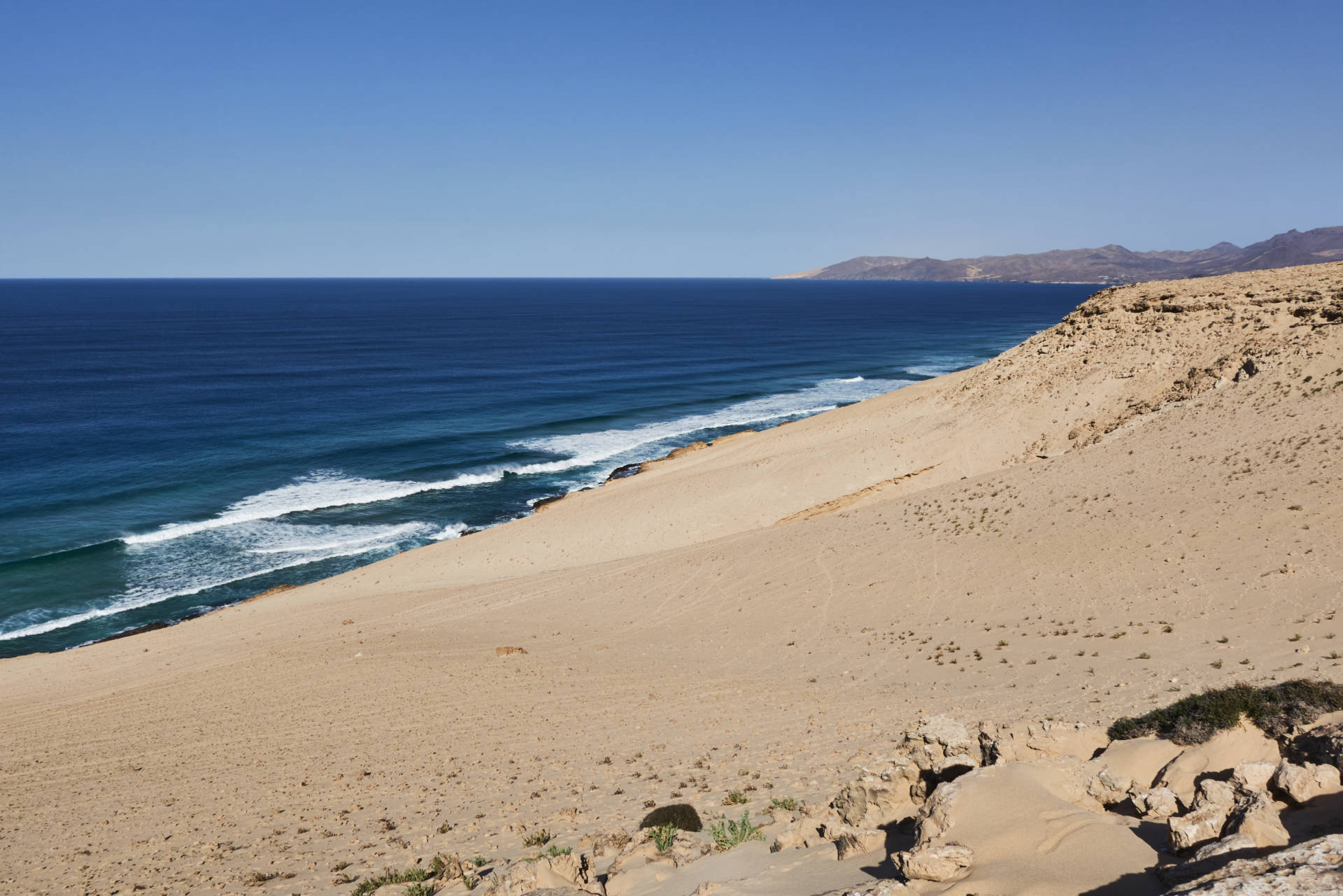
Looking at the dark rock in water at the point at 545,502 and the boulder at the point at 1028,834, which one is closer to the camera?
the boulder at the point at 1028,834

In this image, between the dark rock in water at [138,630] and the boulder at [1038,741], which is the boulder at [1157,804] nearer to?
the boulder at [1038,741]

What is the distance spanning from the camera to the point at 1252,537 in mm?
15438

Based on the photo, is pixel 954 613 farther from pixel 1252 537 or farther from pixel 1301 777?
pixel 1301 777

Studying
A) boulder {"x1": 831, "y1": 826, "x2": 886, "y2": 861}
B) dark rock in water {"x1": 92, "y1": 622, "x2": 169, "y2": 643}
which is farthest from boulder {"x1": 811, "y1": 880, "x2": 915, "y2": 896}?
dark rock in water {"x1": 92, "y1": 622, "x2": 169, "y2": 643}

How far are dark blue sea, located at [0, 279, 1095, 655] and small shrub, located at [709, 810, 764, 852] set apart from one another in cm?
2466

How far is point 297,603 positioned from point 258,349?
243ft

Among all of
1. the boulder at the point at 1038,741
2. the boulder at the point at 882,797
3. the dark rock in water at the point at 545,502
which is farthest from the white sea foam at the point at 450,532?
the boulder at the point at 1038,741

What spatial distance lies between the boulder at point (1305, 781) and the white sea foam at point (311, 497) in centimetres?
3611

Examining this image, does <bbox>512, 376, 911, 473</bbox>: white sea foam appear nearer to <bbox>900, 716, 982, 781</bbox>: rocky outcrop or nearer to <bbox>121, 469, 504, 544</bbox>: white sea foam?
<bbox>121, 469, 504, 544</bbox>: white sea foam

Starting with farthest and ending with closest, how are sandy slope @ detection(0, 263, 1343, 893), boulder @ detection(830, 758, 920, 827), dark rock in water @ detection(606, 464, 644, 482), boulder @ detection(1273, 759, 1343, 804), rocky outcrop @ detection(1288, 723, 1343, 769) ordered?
dark rock in water @ detection(606, 464, 644, 482), sandy slope @ detection(0, 263, 1343, 893), boulder @ detection(830, 758, 920, 827), rocky outcrop @ detection(1288, 723, 1343, 769), boulder @ detection(1273, 759, 1343, 804)

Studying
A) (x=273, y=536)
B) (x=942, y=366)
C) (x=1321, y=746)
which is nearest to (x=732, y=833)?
(x=1321, y=746)

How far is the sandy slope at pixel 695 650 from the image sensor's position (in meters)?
10.4

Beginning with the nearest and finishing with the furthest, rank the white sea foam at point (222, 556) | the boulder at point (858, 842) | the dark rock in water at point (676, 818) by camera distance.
Result: the boulder at point (858, 842) < the dark rock in water at point (676, 818) < the white sea foam at point (222, 556)

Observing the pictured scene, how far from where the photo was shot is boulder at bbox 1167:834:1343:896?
366 centimetres
